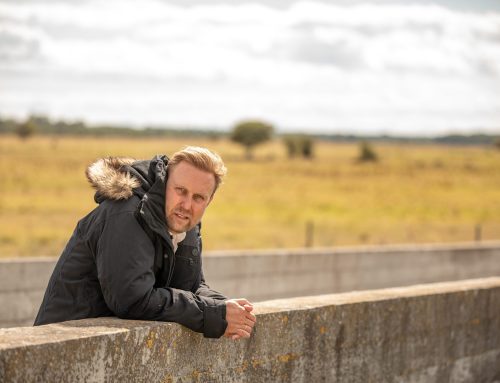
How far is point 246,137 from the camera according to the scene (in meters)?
110

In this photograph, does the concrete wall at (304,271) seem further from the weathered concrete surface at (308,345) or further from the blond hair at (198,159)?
the blond hair at (198,159)

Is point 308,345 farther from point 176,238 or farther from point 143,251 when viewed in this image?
point 143,251

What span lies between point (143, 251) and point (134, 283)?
0.48ft

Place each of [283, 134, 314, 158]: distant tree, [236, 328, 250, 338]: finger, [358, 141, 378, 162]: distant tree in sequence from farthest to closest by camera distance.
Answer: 1. [283, 134, 314, 158]: distant tree
2. [358, 141, 378, 162]: distant tree
3. [236, 328, 250, 338]: finger

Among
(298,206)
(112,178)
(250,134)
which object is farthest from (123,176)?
(250,134)

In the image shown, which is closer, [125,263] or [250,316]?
[125,263]

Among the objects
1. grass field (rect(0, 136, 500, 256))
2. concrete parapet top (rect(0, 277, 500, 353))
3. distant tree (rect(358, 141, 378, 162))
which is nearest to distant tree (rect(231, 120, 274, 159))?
distant tree (rect(358, 141, 378, 162))

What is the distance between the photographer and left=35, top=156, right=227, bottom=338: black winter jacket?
3914mm

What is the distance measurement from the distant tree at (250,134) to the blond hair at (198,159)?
10430cm

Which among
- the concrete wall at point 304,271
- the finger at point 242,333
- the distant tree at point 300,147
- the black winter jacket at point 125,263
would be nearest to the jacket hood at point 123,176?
the black winter jacket at point 125,263

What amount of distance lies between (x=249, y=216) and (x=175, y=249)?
98.1 ft

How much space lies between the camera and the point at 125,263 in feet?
12.8

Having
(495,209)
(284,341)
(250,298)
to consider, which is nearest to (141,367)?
(284,341)

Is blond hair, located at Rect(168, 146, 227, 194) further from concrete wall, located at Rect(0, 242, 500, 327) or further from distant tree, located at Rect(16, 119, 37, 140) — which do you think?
distant tree, located at Rect(16, 119, 37, 140)
